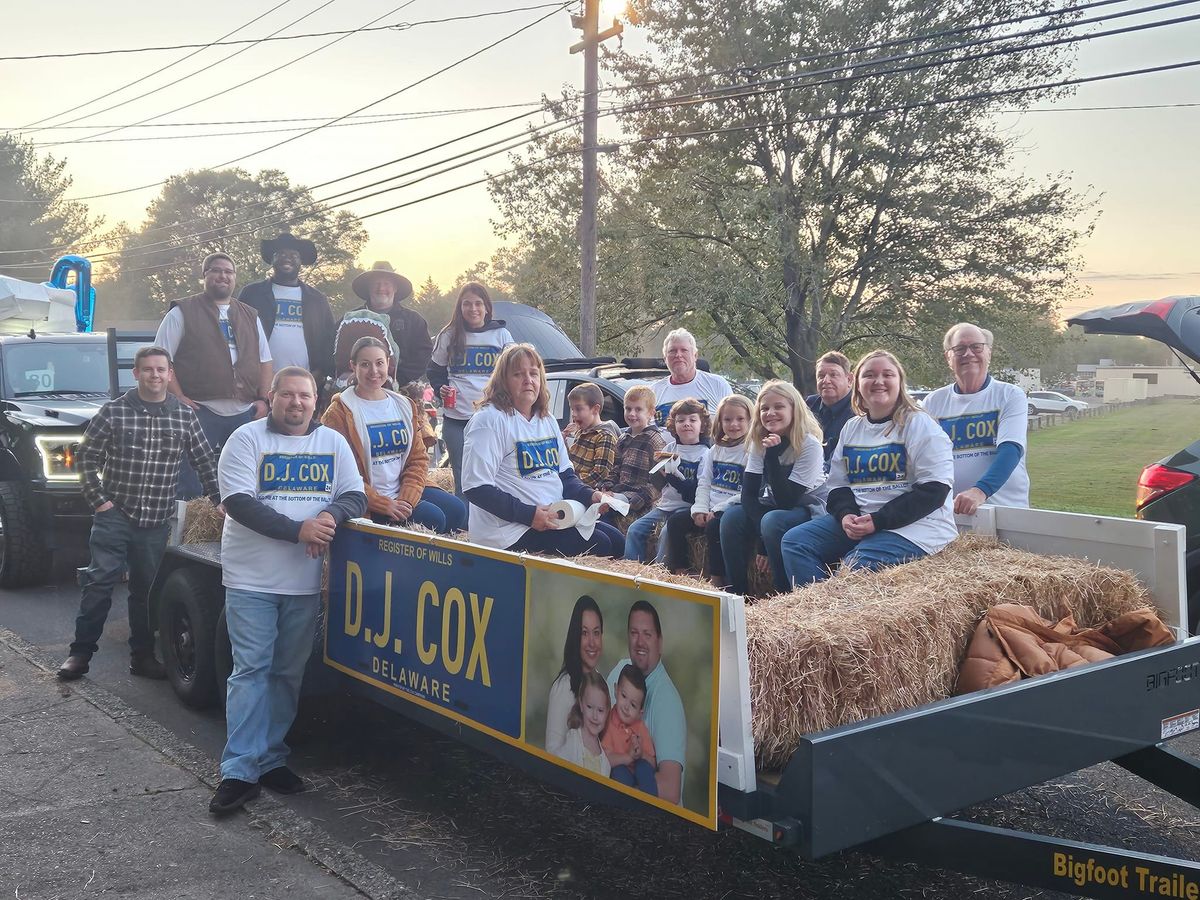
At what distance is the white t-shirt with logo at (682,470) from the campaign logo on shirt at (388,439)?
61.9 inches

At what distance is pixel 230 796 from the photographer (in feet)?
14.8

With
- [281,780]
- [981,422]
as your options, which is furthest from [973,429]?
[281,780]

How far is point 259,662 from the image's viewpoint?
4.68 metres

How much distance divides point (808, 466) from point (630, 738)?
107 inches

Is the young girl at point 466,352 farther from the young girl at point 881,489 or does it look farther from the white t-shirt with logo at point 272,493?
the young girl at point 881,489

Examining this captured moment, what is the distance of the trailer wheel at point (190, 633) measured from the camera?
5.71 meters

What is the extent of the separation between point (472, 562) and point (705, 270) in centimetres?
1837

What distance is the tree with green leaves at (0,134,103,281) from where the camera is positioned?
62469 millimetres

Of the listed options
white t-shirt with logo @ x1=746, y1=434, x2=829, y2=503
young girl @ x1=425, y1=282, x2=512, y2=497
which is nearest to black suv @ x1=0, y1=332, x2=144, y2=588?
young girl @ x1=425, y1=282, x2=512, y2=497

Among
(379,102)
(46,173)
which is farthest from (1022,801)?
(46,173)

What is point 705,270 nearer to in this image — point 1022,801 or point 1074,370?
point 1022,801

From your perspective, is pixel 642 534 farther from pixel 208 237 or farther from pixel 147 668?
pixel 208 237

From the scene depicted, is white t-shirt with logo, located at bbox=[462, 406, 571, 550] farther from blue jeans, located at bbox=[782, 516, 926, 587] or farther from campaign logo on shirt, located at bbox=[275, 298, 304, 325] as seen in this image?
campaign logo on shirt, located at bbox=[275, 298, 304, 325]

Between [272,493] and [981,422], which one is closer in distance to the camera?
[272,493]
